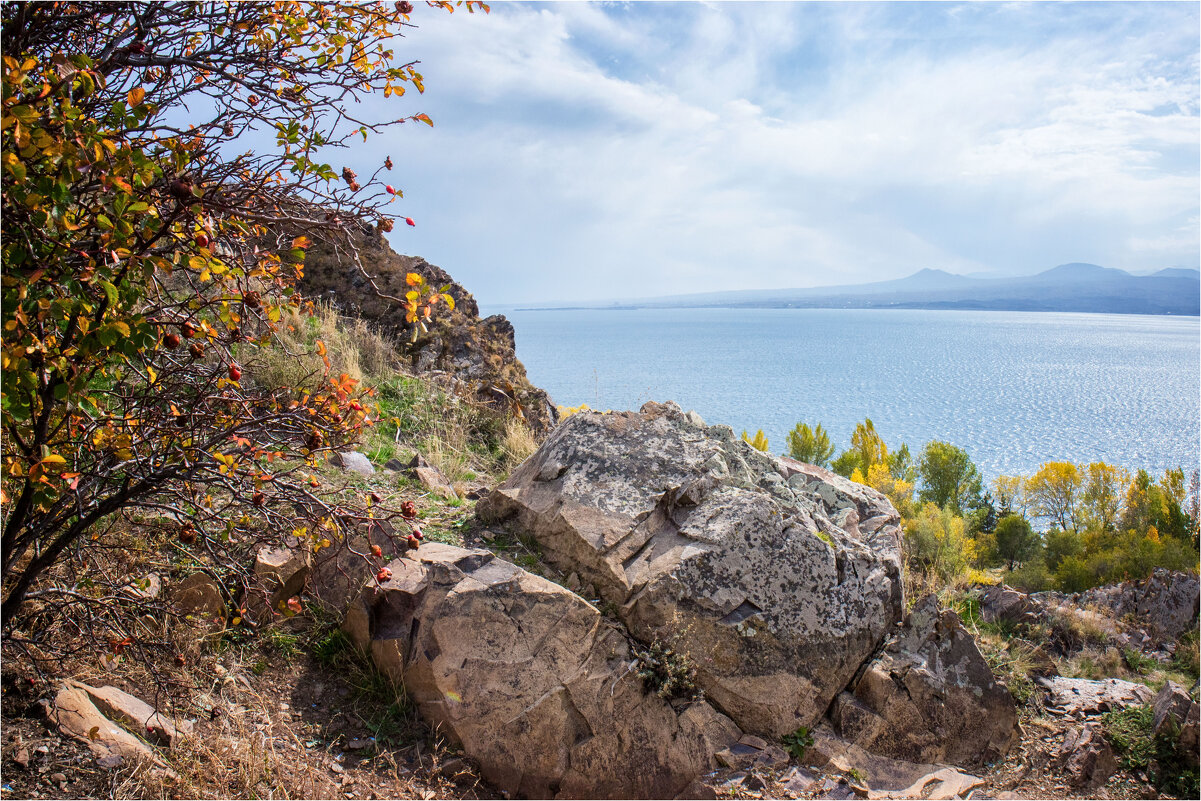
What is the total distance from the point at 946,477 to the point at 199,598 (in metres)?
18.3

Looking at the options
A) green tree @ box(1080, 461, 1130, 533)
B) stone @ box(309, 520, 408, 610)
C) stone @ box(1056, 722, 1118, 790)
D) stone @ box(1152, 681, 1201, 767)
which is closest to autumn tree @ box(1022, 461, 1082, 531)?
green tree @ box(1080, 461, 1130, 533)

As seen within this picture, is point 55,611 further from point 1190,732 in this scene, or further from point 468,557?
point 1190,732

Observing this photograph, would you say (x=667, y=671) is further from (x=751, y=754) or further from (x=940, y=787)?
(x=940, y=787)

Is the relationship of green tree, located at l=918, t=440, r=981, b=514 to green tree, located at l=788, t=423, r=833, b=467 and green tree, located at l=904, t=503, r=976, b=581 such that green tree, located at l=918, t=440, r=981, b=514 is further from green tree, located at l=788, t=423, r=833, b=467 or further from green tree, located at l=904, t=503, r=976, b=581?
green tree, located at l=904, t=503, r=976, b=581

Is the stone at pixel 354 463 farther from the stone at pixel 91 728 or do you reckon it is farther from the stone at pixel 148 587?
the stone at pixel 91 728

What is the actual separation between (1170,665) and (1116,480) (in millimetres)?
12164

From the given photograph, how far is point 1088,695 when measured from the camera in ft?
17.1

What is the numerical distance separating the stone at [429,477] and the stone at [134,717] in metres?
2.76

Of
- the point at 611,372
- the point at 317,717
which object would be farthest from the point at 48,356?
the point at 611,372

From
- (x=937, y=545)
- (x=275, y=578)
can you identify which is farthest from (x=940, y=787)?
(x=937, y=545)

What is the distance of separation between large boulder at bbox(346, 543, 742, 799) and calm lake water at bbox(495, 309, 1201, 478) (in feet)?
10.4

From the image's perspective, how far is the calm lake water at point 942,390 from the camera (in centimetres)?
2723

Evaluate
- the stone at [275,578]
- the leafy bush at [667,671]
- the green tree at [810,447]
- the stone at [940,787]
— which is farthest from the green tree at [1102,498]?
the stone at [275,578]

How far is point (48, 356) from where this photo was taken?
202 cm
